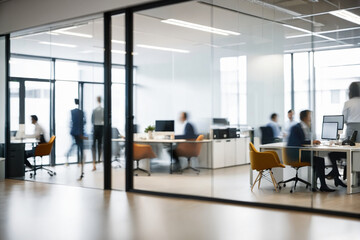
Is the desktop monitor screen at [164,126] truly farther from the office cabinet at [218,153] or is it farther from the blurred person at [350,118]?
the blurred person at [350,118]

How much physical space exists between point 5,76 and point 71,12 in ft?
8.94

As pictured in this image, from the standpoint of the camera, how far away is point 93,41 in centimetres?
957

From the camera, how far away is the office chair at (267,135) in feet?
24.9

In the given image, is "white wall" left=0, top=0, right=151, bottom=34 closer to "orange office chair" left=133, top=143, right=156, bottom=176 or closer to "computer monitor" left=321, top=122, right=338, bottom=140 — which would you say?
"orange office chair" left=133, top=143, right=156, bottom=176

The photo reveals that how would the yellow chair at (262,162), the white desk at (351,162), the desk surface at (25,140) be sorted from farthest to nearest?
the desk surface at (25,140) → the white desk at (351,162) → the yellow chair at (262,162)

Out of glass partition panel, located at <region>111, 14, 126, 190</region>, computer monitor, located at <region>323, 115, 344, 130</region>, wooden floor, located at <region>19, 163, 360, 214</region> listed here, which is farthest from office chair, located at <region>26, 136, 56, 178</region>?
computer monitor, located at <region>323, 115, 344, 130</region>

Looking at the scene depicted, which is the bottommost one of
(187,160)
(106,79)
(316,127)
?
(187,160)

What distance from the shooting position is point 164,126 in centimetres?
860

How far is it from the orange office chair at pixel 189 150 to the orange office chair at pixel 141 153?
0.53 m

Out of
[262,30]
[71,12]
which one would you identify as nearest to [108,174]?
[71,12]

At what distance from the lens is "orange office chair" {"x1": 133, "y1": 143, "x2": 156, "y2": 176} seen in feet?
28.9

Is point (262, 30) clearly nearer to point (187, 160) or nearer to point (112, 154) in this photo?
point (187, 160)

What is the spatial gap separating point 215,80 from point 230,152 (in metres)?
1.15

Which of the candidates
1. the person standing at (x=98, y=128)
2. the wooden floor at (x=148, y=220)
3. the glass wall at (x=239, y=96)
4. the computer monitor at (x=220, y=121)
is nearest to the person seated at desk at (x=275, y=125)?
the glass wall at (x=239, y=96)
